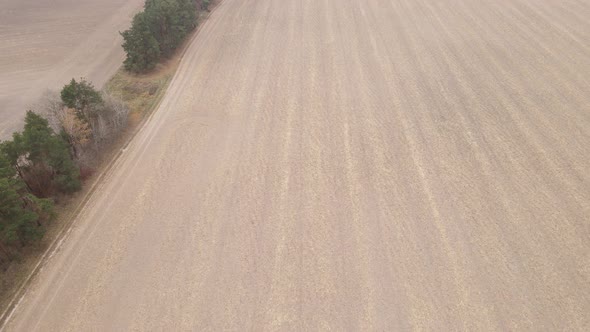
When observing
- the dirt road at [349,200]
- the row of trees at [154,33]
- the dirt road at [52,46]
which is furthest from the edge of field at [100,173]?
the dirt road at [52,46]

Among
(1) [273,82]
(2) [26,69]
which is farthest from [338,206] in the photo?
(2) [26,69]

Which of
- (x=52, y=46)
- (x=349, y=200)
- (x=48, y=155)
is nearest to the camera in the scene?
(x=48, y=155)

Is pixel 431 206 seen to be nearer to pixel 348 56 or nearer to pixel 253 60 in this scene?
pixel 348 56

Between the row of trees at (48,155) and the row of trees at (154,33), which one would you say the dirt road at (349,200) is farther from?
the row of trees at (154,33)

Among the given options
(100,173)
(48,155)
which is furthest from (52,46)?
(48,155)

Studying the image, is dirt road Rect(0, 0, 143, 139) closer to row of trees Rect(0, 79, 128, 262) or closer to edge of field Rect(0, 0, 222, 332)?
edge of field Rect(0, 0, 222, 332)

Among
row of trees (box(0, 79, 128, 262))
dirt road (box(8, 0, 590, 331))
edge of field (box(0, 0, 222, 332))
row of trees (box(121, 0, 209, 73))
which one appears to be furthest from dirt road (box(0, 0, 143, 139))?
dirt road (box(8, 0, 590, 331))

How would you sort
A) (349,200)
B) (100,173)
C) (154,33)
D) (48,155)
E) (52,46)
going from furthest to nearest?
(52,46)
(154,33)
(100,173)
(349,200)
(48,155)

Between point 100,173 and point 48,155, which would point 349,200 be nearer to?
point 100,173
